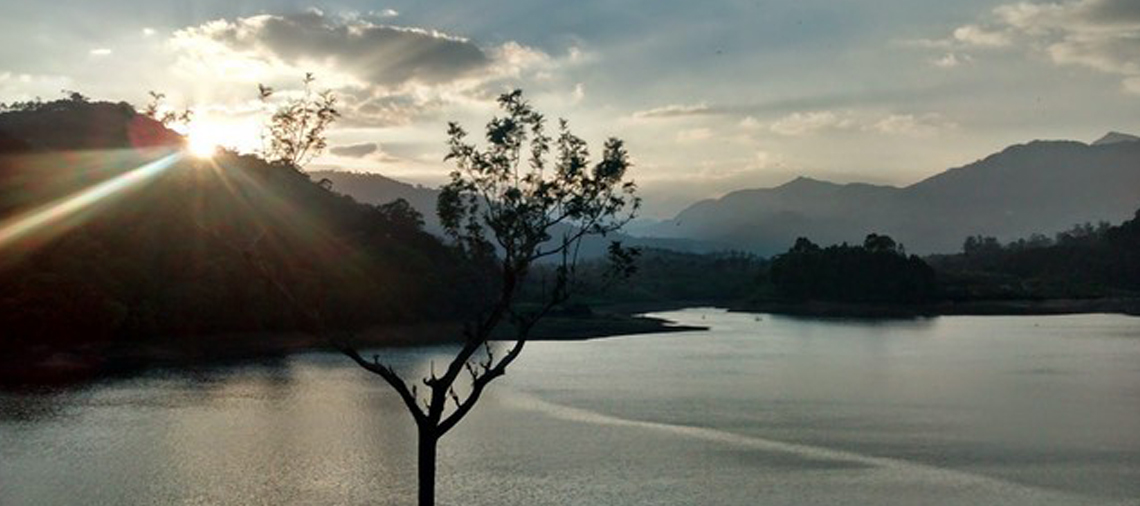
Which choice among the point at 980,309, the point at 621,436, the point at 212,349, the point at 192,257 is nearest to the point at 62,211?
the point at 192,257

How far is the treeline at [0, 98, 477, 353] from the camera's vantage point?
97.5 meters

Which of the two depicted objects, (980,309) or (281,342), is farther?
(980,309)

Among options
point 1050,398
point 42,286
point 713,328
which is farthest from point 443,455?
point 713,328

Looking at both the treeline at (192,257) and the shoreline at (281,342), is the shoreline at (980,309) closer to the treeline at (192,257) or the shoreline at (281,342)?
the shoreline at (281,342)

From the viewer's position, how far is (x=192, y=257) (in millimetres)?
118875

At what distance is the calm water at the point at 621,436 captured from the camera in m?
41.5

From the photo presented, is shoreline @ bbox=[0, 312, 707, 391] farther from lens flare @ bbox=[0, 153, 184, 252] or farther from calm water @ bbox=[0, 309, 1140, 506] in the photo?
lens flare @ bbox=[0, 153, 184, 252]

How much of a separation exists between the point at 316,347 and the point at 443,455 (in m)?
67.2

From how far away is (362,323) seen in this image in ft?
429

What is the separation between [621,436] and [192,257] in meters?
80.7

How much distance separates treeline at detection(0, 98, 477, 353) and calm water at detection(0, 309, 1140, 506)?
1958cm

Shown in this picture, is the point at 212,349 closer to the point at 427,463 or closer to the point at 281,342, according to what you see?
the point at 281,342

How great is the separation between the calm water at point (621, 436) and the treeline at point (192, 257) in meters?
19.6

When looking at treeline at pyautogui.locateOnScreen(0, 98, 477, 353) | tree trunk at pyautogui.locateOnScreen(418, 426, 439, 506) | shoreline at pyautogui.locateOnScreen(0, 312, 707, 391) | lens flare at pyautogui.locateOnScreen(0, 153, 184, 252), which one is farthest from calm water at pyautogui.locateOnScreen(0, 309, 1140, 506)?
lens flare at pyautogui.locateOnScreen(0, 153, 184, 252)
